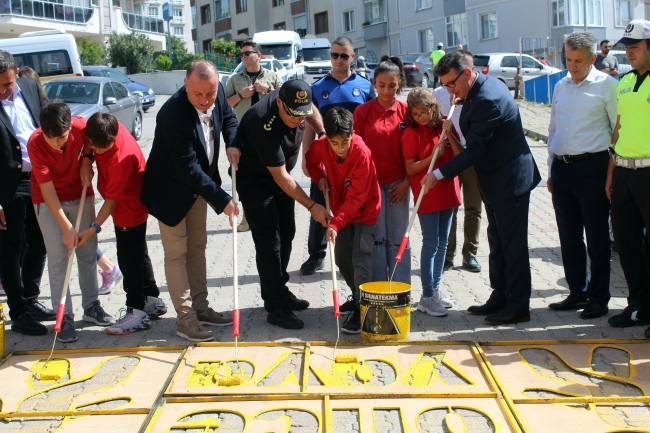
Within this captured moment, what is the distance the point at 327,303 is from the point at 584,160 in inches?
94.2

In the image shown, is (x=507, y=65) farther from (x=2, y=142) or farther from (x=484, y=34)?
(x=2, y=142)

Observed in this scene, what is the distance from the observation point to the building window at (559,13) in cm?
3462

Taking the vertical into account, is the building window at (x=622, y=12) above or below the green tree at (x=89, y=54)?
above

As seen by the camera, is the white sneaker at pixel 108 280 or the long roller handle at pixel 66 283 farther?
the white sneaker at pixel 108 280

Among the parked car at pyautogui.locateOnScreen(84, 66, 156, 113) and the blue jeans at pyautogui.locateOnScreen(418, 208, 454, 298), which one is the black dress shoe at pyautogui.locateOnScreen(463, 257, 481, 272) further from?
the parked car at pyautogui.locateOnScreen(84, 66, 156, 113)

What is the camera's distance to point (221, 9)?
55688 millimetres

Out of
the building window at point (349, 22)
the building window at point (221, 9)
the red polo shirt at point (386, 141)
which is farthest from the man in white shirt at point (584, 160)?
the building window at point (221, 9)

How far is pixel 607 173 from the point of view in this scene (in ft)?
17.7

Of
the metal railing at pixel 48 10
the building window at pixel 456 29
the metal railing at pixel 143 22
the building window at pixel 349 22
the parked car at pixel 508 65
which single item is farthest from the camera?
the building window at pixel 349 22

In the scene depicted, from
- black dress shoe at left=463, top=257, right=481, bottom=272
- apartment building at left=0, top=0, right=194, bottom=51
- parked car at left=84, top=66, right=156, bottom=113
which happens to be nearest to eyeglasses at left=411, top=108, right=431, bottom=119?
black dress shoe at left=463, top=257, right=481, bottom=272

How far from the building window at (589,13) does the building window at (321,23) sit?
1912cm

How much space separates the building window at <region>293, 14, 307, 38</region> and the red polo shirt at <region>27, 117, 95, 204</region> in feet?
152

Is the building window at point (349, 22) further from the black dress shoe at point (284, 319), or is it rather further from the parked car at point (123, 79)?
the black dress shoe at point (284, 319)

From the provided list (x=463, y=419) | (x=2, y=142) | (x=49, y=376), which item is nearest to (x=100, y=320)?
(x=49, y=376)
